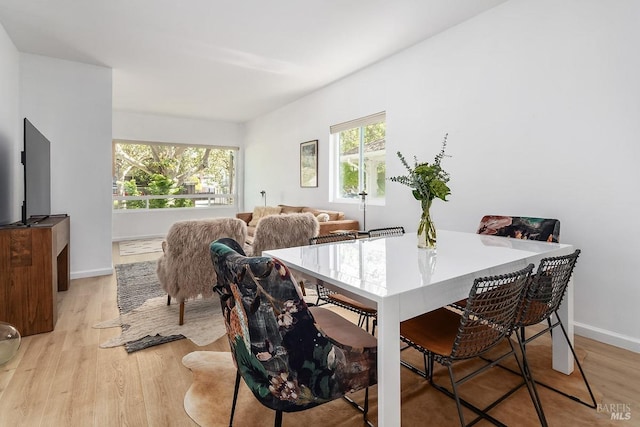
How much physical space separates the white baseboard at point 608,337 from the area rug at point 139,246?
232 inches

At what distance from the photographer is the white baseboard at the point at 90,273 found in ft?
13.4

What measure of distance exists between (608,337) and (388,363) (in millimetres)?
2267

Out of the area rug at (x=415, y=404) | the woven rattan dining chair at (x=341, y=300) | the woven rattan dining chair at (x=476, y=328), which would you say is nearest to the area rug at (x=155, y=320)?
the area rug at (x=415, y=404)

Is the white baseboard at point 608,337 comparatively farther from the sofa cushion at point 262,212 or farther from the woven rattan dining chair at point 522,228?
the sofa cushion at point 262,212

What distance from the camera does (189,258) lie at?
2.66m

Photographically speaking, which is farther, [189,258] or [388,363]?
[189,258]

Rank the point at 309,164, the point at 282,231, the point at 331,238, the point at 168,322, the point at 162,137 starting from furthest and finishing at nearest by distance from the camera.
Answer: the point at 162,137, the point at 309,164, the point at 282,231, the point at 168,322, the point at 331,238

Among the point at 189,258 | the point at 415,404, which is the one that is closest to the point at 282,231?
the point at 189,258

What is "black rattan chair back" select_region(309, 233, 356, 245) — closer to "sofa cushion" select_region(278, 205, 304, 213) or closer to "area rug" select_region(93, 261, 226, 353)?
"area rug" select_region(93, 261, 226, 353)

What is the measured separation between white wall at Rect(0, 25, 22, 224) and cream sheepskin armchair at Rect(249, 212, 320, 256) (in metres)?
2.31

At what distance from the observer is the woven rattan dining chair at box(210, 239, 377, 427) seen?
102 centimetres

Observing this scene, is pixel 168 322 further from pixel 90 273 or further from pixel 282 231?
→ pixel 90 273

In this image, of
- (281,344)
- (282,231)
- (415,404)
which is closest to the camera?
(281,344)

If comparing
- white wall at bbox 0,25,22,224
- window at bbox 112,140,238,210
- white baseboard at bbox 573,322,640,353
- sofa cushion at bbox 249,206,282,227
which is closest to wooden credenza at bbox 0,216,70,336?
white wall at bbox 0,25,22,224
